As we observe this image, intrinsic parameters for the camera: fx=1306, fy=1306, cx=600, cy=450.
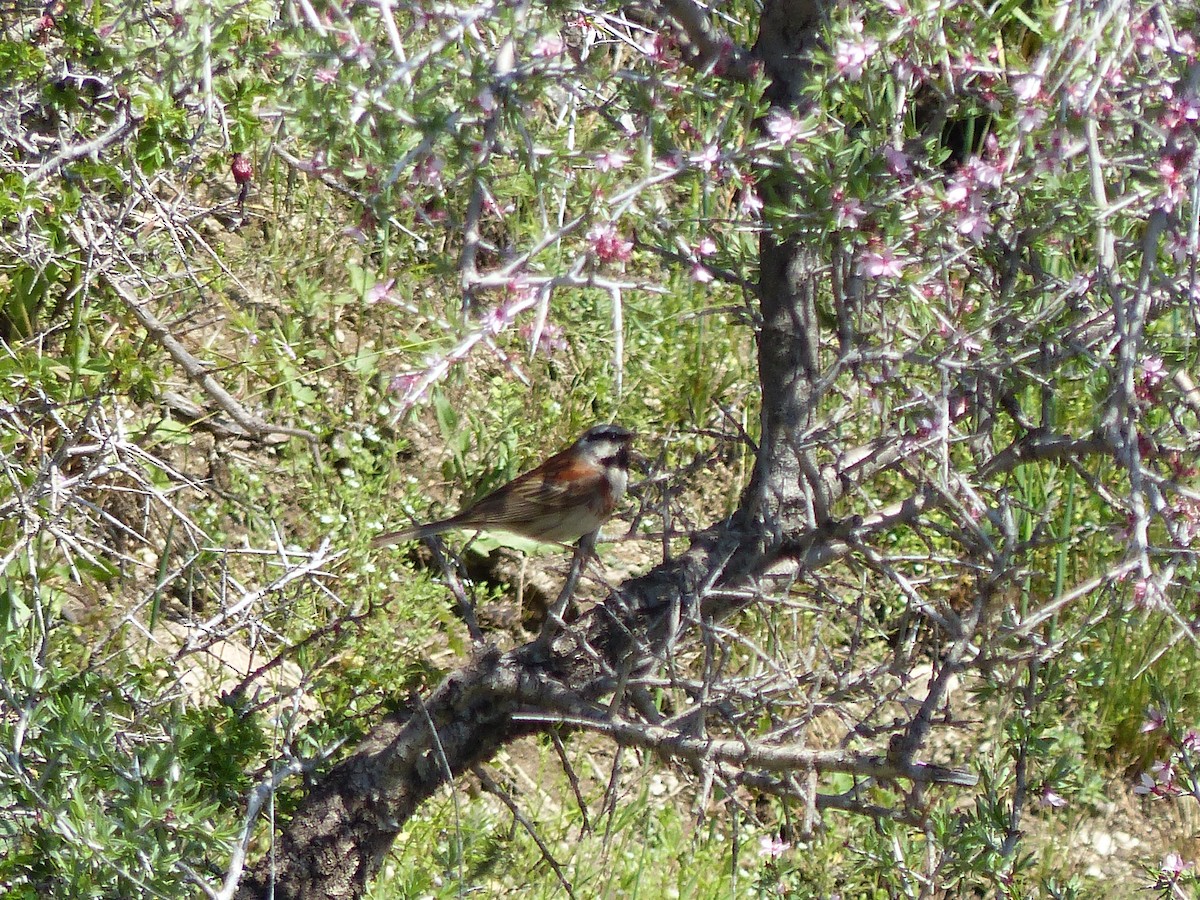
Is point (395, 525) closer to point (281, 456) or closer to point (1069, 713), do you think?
point (281, 456)

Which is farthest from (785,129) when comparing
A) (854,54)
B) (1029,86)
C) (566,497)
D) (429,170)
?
(566,497)

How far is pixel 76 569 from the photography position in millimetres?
3541

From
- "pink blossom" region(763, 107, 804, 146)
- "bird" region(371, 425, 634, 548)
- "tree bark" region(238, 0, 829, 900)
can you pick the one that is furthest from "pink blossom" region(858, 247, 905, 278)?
"bird" region(371, 425, 634, 548)

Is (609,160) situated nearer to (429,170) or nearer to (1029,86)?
(429,170)

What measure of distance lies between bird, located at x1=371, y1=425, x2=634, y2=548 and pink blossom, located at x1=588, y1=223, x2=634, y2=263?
7.79ft

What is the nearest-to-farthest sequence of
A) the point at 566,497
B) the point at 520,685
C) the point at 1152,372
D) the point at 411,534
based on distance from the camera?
the point at 1152,372 < the point at 520,685 < the point at 411,534 < the point at 566,497

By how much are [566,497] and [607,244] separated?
2.53 m

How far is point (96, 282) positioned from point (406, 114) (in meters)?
2.79

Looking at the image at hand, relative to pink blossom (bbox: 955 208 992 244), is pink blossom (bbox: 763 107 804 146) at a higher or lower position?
higher

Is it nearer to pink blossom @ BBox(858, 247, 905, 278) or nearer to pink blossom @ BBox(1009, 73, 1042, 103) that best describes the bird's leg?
pink blossom @ BBox(858, 247, 905, 278)

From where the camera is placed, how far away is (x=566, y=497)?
4.64 m

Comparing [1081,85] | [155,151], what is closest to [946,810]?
[1081,85]

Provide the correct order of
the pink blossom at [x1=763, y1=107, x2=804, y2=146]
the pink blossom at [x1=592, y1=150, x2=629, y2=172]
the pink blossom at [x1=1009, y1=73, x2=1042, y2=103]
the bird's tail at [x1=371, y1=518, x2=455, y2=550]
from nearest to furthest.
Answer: the pink blossom at [x1=1009, y1=73, x2=1042, y2=103] → the pink blossom at [x1=592, y1=150, x2=629, y2=172] → the pink blossom at [x1=763, y1=107, x2=804, y2=146] → the bird's tail at [x1=371, y1=518, x2=455, y2=550]

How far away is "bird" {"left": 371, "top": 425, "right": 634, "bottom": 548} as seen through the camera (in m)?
4.60
